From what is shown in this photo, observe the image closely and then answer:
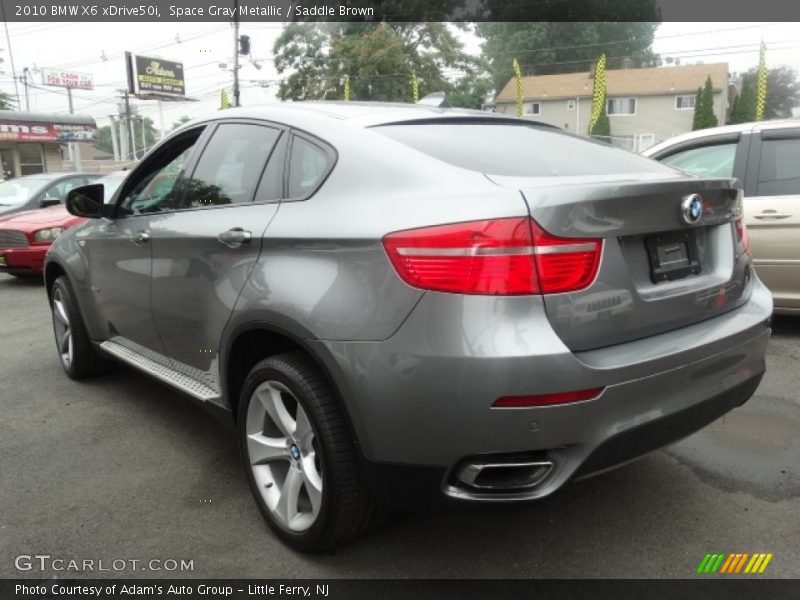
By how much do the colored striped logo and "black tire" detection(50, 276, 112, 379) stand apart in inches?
138

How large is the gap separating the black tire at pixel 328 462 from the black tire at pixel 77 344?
2.37 metres

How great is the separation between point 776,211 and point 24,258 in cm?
817

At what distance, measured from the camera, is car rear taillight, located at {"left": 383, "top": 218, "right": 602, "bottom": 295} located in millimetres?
1827

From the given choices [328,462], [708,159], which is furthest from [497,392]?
[708,159]

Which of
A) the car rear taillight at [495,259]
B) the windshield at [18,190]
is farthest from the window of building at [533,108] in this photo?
the car rear taillight at [495,259]

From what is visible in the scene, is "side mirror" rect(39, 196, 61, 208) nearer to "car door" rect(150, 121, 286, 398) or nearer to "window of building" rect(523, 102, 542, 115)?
"car door" rect(150, 121, 286, 398)

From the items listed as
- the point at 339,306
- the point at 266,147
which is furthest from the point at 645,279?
the point at 266,147

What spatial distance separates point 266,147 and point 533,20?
61.7 meters

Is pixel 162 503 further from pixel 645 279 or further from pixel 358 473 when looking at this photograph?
pixel 645 279

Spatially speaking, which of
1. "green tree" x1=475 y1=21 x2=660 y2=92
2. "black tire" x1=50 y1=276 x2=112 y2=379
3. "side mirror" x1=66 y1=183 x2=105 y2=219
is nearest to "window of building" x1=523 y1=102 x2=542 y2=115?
"green tree" x1=475 y1=21 x2=660 y2=92

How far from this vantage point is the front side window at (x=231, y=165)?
270cm

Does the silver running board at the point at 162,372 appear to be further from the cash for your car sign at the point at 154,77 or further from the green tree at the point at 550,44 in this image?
the green tree at the point at 550,44

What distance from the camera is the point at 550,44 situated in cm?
6028

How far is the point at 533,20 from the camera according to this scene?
5794 cm
